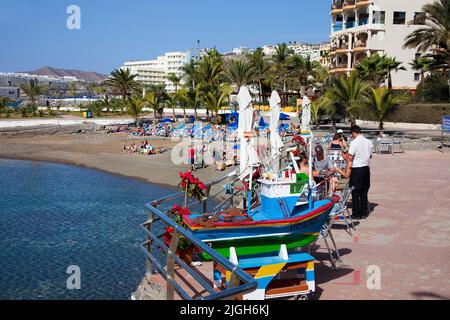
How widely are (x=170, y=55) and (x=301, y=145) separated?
178 metres

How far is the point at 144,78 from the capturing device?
162 metres

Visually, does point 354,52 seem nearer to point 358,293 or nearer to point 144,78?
point 358,293

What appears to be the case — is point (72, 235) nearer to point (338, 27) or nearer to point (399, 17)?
point (399, 17)

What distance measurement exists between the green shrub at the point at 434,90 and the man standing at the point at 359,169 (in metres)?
34.0

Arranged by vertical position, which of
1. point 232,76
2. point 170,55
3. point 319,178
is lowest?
point 319,178

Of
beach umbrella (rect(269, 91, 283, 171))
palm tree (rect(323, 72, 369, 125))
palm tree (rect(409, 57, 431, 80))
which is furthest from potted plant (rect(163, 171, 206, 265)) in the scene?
palm tree (rect(409, 57, 431, 80))

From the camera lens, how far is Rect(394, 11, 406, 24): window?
52438mm

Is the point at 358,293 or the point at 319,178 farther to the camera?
the point at 319,178

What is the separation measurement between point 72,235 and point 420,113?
33045mm

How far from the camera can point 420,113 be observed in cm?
3841

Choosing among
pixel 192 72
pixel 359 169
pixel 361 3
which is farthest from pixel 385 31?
pixel 359 169
